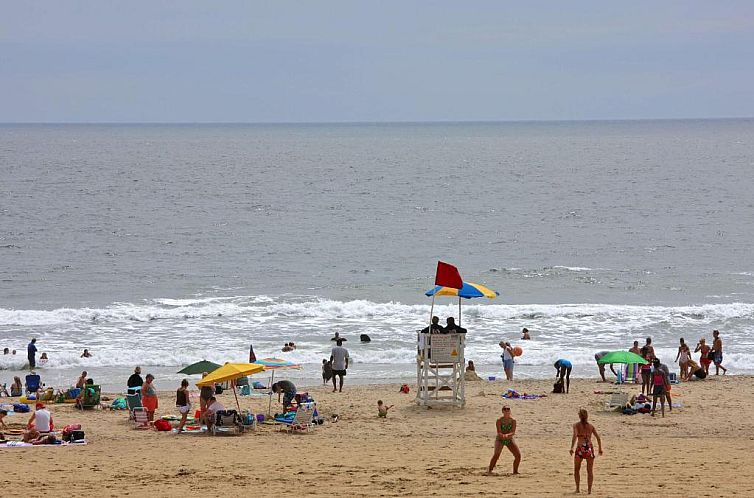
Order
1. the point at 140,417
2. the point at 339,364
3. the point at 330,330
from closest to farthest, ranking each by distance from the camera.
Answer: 1. the point at 140,417
2. the point at 339,364
3. the point at 330,330

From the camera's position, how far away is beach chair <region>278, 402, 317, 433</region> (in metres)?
17.3

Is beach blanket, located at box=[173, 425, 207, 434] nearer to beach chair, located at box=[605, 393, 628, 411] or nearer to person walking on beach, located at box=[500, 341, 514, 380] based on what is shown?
beach chair, located at box=[605, 393, 628, 411]

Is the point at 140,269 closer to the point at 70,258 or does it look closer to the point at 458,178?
the point at 70,258

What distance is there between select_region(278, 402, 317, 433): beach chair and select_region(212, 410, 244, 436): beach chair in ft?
2.82

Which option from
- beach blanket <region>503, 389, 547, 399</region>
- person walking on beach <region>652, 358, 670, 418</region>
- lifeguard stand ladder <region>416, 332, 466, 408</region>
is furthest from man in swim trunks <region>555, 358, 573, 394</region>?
lifeguard stand ladder <region>416, 332, 466, 408</region>

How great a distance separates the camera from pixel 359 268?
4266cm

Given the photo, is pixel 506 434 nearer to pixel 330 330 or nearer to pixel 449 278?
pixel 449 278

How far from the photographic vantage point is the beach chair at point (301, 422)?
1727 centimetres

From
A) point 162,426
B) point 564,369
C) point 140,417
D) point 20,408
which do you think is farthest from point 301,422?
point 564,369

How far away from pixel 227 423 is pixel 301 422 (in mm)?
1357

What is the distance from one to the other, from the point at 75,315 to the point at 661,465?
2380 cm

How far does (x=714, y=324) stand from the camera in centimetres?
3086

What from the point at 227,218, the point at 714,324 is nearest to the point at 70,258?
the point at 227,218

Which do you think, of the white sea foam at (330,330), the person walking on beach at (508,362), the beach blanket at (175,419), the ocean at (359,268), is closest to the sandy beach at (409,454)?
the beach blanket at (175,419)
